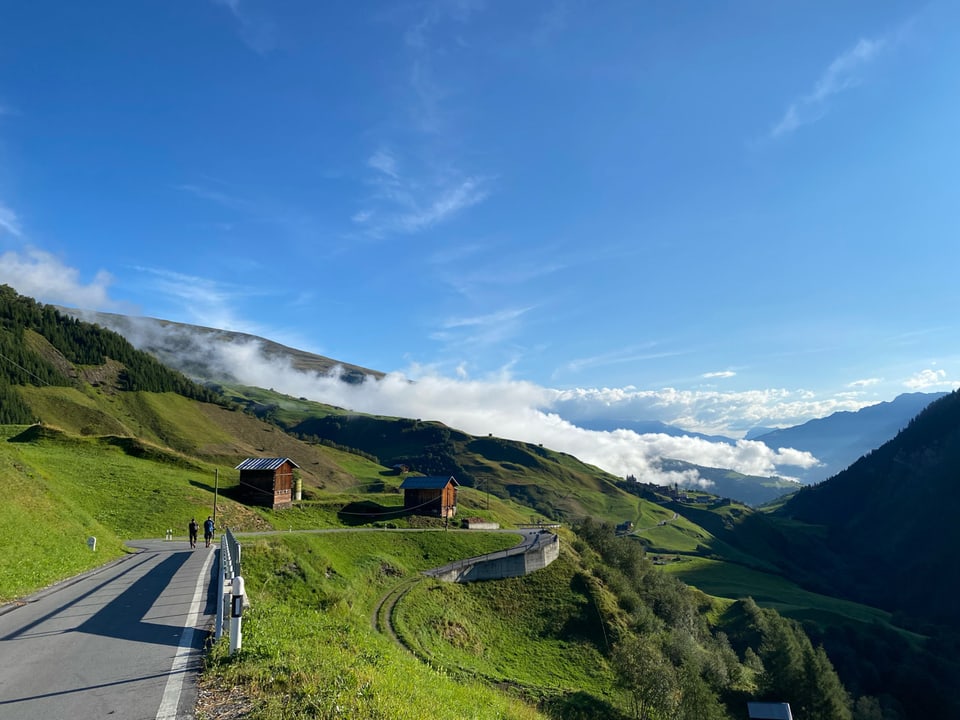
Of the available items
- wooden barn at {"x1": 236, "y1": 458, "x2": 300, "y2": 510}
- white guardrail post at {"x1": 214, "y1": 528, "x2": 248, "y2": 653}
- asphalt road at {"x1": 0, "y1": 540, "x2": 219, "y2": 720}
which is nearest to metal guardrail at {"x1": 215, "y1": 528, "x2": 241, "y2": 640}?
white guardrail post at {"x1": 214, "y1": 528, "x2": 248, "y2": 653}

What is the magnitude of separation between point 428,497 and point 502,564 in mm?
27706

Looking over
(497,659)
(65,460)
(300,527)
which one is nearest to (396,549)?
(300,527)

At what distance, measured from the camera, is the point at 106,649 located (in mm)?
15359

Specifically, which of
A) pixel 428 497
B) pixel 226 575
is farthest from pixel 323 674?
pixel 428 497

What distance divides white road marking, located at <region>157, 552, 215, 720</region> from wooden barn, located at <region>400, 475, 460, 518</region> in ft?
220

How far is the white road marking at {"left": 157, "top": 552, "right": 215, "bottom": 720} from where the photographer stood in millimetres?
11160

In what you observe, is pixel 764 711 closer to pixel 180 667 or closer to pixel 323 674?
pixel 323 674

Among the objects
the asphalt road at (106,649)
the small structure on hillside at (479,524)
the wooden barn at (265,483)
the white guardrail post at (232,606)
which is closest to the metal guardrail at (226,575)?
the white guardrail post at (232,606)

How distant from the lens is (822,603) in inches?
6821

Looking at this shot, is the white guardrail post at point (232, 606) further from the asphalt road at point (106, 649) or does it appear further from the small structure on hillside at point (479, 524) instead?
the small structure on hillside at point (479, 524)

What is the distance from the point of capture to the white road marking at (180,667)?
1116 cm

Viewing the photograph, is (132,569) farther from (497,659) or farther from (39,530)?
(497,659)

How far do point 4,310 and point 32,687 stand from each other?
239 m

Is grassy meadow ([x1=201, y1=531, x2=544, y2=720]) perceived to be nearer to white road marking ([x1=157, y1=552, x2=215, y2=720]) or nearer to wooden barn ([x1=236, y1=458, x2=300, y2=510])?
white road marking ([x1=157, y1=552, x2=215, y2=720])
